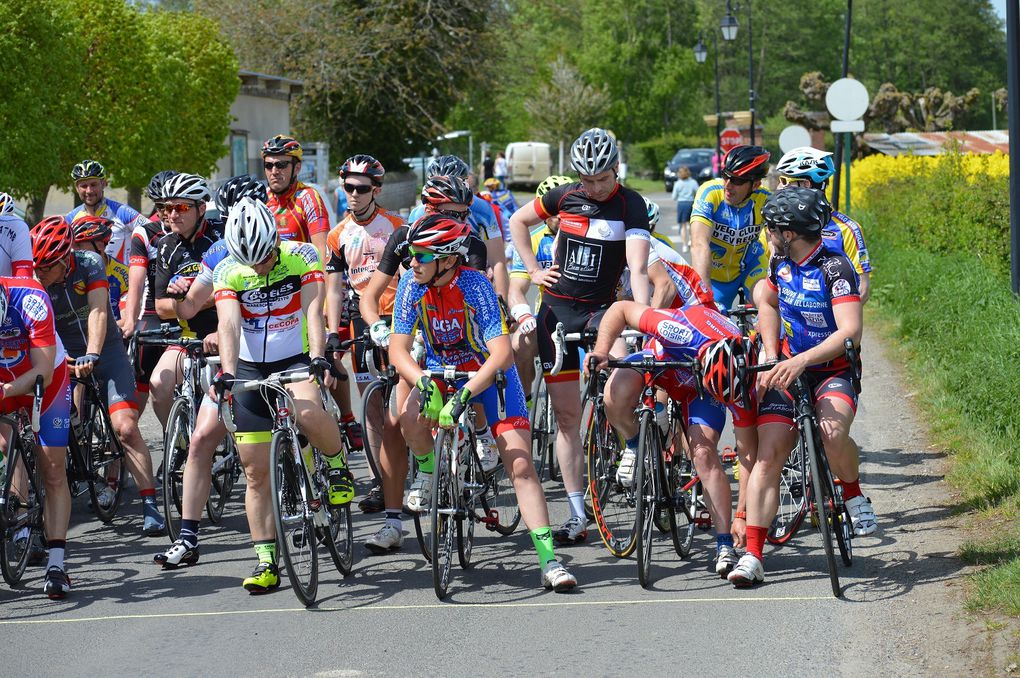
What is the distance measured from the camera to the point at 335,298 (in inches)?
357

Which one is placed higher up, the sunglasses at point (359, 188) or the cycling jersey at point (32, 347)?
the sunglasses at point (359, 188)

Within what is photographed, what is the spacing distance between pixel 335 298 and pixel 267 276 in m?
1.79

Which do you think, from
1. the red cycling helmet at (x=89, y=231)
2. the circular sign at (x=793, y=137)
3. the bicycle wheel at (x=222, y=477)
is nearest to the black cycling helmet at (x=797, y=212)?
the bicycle wheel at (x=222, y=477)

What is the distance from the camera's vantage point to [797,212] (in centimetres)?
693

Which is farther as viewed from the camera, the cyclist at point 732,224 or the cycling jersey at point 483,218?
the cycling jersey at point 483,218

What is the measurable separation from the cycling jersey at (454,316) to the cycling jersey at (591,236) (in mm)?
996

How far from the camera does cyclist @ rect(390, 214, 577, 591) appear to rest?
23.6 feet

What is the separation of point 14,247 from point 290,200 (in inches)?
81.5

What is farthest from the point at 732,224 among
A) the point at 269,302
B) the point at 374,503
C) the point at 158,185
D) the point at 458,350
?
the point at 158,185

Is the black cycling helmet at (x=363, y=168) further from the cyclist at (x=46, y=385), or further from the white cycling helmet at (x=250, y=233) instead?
the cyclist at (x=46, y=385)

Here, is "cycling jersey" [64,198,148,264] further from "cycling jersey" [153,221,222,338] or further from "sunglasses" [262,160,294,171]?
"cycling jersey" [153,221,222,338]

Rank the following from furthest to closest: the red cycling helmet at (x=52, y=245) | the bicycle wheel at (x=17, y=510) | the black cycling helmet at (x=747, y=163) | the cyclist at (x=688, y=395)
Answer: the black cycling helmet at (x=747, y=163) < the red cycling helmet at (x=52, y=245) < the bicycle wheel at (x=17, y=510) < the cyclist at (x=688, y=395)

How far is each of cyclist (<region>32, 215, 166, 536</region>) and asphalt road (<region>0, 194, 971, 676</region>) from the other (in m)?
0.49

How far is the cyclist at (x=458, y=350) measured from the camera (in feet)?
23.6
